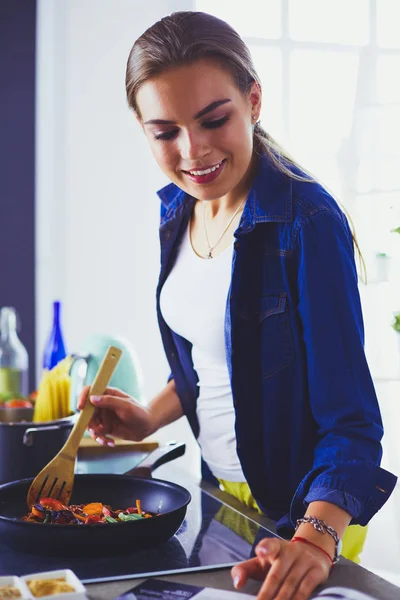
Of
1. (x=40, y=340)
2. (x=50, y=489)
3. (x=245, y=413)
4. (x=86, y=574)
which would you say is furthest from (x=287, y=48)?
(x=86, y=574)

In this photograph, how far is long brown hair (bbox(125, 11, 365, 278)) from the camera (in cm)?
121

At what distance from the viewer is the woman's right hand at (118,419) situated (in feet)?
4.71

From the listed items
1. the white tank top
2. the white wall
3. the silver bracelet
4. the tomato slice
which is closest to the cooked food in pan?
the tomato slice

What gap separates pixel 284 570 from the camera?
0.87 metres

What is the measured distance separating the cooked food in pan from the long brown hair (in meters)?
0.56

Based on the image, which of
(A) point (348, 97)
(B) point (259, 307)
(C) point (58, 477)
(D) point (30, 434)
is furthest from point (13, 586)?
(A) point (348, 97)

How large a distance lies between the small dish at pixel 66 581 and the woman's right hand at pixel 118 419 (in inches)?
20.2

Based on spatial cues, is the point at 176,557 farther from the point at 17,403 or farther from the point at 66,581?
A: the point at 17,403

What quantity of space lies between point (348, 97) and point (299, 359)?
2137 millimetres

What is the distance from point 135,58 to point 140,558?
0.79 metres

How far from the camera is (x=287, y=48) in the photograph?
313cm

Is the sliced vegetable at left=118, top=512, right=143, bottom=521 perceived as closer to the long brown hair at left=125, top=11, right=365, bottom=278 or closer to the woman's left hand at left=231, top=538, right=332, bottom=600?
the woman's left hand at left=231, top=538, right=332, bottom=600

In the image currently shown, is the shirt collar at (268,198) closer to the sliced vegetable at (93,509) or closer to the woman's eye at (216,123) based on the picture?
the woman's eye at (216,123)

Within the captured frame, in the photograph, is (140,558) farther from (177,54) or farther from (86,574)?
(177,54)
